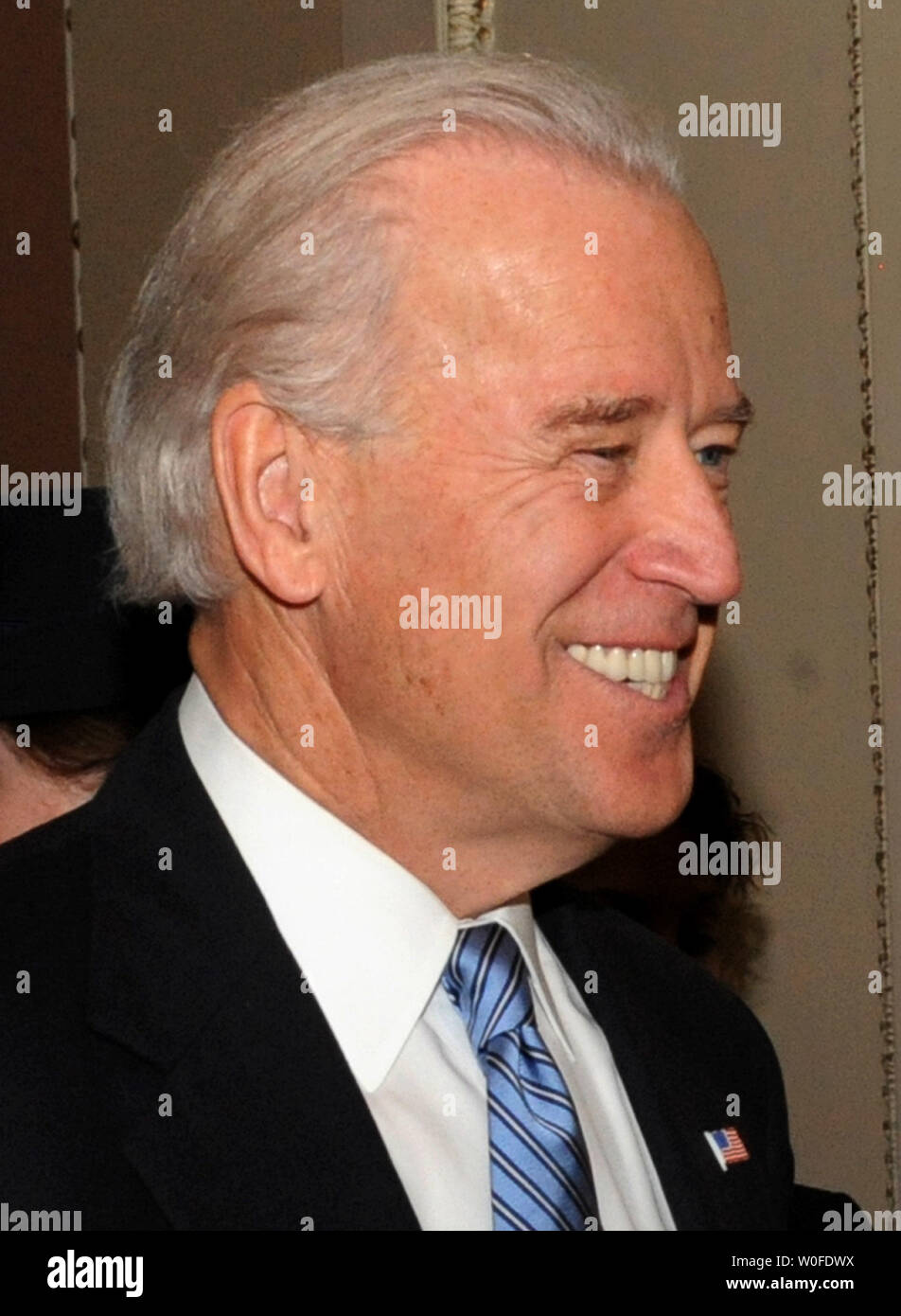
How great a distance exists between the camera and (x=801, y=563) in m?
2.80

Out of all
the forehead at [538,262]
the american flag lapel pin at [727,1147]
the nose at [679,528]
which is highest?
the forehead at [538,262]

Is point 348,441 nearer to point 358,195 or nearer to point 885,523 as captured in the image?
point 358,195

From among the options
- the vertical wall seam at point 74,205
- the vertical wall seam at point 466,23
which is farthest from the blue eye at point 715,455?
the vertical wall seam at point 466,23

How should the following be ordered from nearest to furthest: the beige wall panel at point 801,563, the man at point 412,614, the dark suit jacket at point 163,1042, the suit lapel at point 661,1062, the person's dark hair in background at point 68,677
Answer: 1. the dark suit jacket at point 163,1042
2. the man at point 412,614
3. the suit lapel at point 661,1062
4. the person's dark hair in background at point 68,677
5. the beige wall panel at point 801,563

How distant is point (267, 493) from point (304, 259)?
0.17 metres

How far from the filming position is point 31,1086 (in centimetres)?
123

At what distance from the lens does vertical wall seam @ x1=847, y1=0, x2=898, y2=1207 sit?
2.70m

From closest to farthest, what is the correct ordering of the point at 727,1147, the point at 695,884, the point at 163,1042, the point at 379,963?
the point at 163,1042
the point at 379,963
the point at 727,1147
the point at 695,884

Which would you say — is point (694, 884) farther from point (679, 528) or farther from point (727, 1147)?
point (679, 528)

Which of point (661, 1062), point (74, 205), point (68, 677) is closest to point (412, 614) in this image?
point (661, 1062)

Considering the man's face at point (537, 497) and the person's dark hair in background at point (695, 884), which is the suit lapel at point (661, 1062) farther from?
the person's dark hair in background at point (695, 884)

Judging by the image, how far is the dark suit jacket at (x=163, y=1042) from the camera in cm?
122
